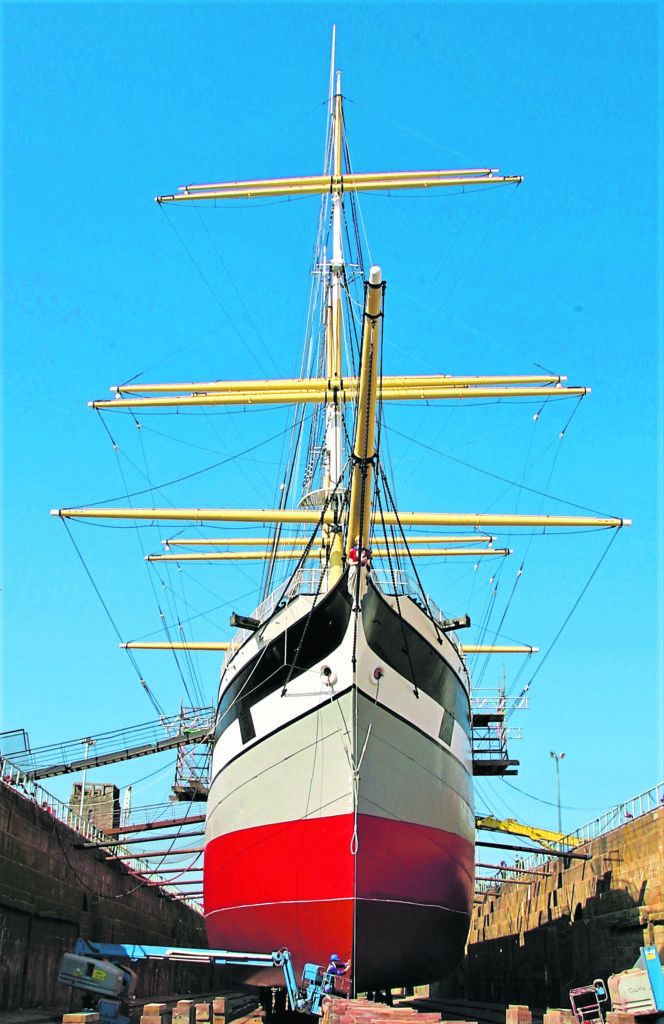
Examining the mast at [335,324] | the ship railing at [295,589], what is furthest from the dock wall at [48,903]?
the mast at [335,324]

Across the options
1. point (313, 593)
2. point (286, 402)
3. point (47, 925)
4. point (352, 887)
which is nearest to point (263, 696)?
point (313, 593)

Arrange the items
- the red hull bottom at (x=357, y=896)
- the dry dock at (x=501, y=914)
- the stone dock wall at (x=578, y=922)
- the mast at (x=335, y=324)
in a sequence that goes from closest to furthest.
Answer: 1. the red hull bottom at (x=357, y=896)
2. the dry dock at (x=501, y=914)
3. the stone dock wall at (x=578, y=922)
4. the mast at (x=335, y=324)

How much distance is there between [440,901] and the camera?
→ 15.7 metres

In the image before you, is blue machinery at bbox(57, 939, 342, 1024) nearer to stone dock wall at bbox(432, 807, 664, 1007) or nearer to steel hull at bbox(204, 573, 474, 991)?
steel hull at bbox(204, 573, 474, 991)

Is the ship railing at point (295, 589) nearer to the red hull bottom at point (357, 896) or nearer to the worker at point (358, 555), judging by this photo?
the worker at point (358, 555)

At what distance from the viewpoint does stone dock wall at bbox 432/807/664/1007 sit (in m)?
16.9

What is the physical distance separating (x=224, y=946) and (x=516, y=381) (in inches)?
607

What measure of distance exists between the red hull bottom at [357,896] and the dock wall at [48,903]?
3980 millimetres

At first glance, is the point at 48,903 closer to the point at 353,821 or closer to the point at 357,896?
the point at 357,896

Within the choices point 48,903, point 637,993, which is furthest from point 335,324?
point 637,993

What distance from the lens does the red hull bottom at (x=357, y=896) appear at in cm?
1418

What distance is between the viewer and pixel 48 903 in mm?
19562

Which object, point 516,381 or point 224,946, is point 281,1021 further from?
point 516,381

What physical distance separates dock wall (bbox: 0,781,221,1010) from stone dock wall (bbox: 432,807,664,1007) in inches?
432
